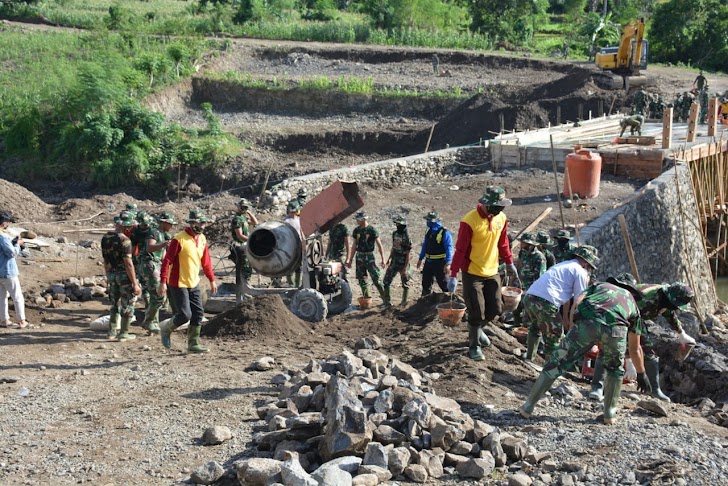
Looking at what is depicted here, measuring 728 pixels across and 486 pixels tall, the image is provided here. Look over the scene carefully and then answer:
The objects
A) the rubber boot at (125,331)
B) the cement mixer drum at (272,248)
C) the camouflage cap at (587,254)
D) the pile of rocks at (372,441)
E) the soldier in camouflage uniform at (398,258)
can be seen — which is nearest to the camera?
the pile of rocks at (372,441)

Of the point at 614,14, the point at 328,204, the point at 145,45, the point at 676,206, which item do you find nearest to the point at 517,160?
the point at 676,206

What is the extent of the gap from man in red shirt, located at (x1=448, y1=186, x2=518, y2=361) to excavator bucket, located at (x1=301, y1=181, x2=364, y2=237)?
321cm

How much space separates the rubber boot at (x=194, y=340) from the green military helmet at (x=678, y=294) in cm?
460

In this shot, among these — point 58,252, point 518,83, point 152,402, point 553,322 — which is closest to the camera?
point 152,402

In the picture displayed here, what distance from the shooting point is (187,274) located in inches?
376

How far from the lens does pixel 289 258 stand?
456 inches

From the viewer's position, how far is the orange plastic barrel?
728 inches

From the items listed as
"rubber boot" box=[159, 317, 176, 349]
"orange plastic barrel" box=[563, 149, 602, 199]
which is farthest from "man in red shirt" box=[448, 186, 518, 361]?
"orange plastic barrel" box=[563, 149, 602, 199]

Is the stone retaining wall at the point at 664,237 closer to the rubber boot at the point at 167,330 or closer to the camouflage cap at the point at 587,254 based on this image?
the camouflage cap at the point at 587,254

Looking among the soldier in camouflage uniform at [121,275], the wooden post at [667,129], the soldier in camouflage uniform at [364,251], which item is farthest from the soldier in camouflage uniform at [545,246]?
the wooden post at [667,129]

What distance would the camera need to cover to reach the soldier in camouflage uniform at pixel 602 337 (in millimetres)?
7582

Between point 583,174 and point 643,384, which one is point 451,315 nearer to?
point 643,384

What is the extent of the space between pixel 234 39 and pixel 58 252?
27.7 metres

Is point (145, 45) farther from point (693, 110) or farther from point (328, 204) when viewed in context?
point (328, 204)
